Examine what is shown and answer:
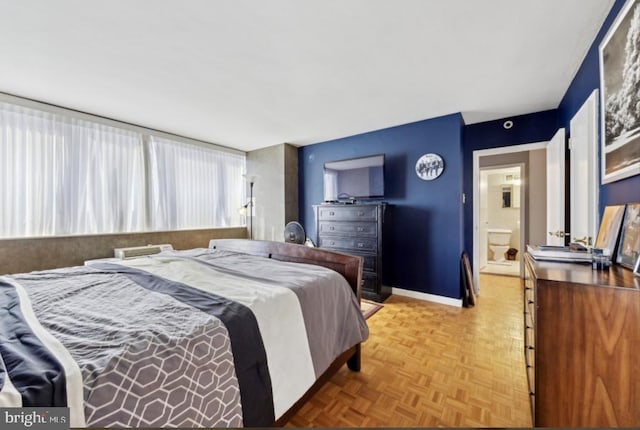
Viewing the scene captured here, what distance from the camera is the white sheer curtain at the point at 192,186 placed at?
3.72m

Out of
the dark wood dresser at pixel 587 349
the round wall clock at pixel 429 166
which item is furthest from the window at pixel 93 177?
the dark wood dresser at pixel 587 349

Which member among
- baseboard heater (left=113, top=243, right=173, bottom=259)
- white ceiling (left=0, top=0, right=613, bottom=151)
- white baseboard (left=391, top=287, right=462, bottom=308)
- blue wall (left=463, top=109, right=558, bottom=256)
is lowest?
white baseboard (left=391, top=287, right=462, bottom=308)

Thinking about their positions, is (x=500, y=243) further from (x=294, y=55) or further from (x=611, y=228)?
(x=294, y=55)

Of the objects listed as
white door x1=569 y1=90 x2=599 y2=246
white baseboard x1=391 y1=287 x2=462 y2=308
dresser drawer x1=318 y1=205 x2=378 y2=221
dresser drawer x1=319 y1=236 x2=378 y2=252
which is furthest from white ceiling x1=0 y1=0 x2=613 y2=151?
white baseboard x1=391 y1=287 x2=462 y2=308

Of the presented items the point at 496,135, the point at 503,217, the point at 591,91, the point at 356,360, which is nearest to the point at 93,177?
the point at 356,360

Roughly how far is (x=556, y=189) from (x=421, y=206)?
53.9 inches

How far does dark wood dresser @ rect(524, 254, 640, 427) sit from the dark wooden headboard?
3.30ft

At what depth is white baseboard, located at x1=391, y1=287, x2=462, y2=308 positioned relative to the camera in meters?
3.12

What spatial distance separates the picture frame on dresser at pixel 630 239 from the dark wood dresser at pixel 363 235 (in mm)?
2184

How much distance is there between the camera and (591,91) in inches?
72.6

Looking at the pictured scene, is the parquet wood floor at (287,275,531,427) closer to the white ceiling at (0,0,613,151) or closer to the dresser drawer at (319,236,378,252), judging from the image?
the dresser drawer at (319,236,378,252)

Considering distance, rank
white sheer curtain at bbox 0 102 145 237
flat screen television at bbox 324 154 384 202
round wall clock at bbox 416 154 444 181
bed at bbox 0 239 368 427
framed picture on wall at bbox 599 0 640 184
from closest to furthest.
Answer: bed at bbox 0 239 368 427 < framed picture on wall at bbox 599 0 640 184 < white sheer curtain at bbox 0 102 145 237 < round wall clock at bbox 416 154 444 181 < flat screen television at bbox 324 154 384 202

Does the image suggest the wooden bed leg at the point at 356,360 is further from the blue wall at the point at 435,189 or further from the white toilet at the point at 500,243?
the white toilet at the point at 500,243

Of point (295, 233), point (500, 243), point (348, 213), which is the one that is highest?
point (348, 213)
